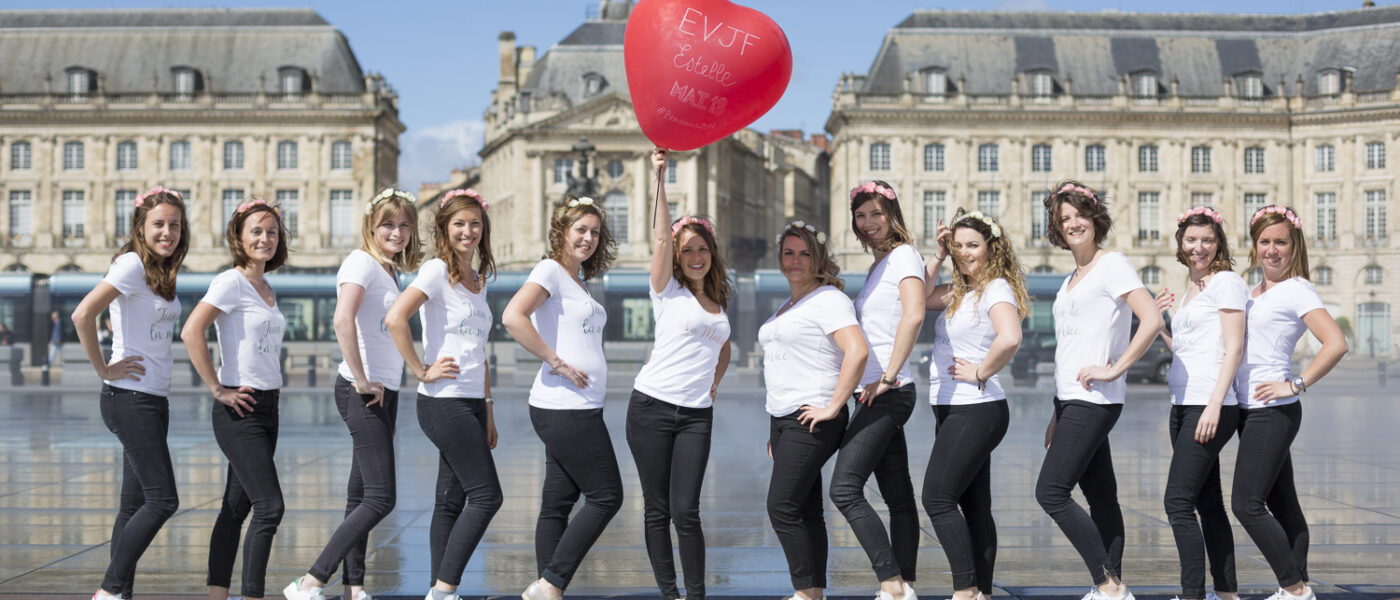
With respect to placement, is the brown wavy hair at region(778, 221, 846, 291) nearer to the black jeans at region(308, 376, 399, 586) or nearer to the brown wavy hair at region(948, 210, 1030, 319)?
the brown wavy hair at region(948, 210, 1030, 319)

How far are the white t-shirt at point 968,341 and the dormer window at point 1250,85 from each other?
215ft

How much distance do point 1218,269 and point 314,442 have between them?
408 inches

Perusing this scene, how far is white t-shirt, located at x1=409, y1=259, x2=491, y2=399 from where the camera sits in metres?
5.58

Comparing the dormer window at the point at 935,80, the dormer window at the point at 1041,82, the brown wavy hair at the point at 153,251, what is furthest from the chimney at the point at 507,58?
the brown wavy hair at the point at 153,251

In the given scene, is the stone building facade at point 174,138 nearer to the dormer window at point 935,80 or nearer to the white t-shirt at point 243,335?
the dormer window at point 935,80

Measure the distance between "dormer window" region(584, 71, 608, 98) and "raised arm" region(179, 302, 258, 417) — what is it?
6646 centimetres

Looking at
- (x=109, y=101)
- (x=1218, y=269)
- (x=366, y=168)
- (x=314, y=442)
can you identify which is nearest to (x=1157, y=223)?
(x=366, y=168)

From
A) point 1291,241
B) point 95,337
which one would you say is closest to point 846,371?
point 1291,241

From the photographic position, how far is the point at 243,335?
18.2 feet

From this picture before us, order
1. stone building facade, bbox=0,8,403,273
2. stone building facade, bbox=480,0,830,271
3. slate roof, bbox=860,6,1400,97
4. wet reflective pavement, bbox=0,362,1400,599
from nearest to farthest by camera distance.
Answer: wet reflective pavement, bbox=0,362,1400,599 < stone building facade, bbox=0,8,403,273 < slate roof, bbox=860,6,1400,97 < stone building facade, bbox=480,0,830,271

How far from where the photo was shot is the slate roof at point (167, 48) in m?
65.9

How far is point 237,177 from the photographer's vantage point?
66188 mm

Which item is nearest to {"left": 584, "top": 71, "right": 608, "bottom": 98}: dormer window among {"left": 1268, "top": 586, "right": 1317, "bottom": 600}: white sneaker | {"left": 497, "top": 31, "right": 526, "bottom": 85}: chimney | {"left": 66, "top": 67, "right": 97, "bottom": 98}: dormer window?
{"left": 497, "top": 31, "right": 526, "bottom": 85}: chimney

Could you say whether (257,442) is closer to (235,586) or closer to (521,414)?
(235,586)
